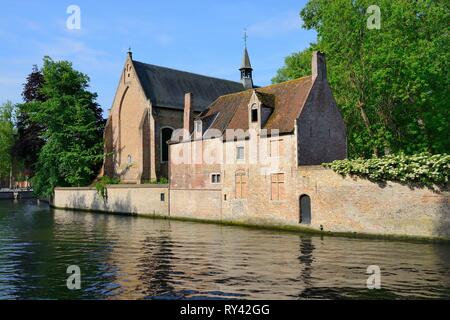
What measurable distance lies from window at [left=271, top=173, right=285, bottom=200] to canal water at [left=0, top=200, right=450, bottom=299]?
9.05 feet

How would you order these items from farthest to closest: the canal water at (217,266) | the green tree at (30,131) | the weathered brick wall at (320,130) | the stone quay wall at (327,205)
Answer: the green tree at (30,131), the weathered brick wall at (320,130), the stone quay wall at (327,205), the canal water at (217,266)

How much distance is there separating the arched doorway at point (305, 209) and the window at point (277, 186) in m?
1.26

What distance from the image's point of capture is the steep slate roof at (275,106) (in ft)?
83.2

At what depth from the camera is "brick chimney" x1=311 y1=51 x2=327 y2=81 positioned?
26.1m

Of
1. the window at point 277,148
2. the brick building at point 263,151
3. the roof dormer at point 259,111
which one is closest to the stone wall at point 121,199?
the brick building at point 263,151

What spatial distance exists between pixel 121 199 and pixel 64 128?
11.8 metres

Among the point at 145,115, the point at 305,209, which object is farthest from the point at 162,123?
the point at 305,209

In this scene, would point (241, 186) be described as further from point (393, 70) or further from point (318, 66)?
point (393, 70)

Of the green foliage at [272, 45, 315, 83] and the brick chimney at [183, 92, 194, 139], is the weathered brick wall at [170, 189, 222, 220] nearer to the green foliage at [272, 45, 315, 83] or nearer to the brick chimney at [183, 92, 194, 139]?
the brick chimney at [183, 92, 194, 139]

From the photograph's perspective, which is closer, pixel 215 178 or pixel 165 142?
pixel 215 178

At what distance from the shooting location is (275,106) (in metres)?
27.2

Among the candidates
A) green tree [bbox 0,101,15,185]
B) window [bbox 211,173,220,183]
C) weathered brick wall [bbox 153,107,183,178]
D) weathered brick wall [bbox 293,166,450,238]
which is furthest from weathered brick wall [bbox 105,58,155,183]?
green tree [bbox 0,101,15,185]

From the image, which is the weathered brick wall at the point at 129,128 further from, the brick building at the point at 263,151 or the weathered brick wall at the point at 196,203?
the brick building at the point at 263,151

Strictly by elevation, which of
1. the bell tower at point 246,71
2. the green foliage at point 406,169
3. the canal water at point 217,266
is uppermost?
the bell tower at point 246,71
